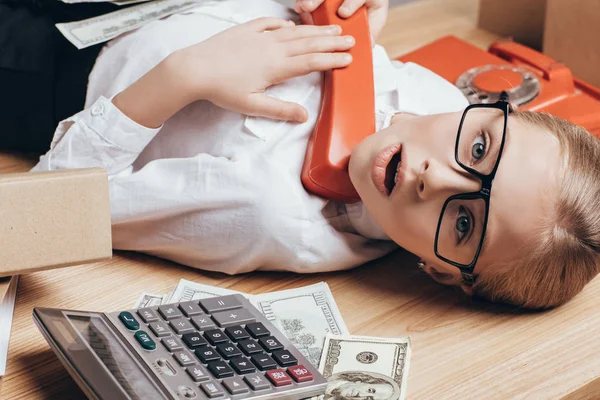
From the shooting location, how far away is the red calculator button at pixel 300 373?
0.67 metres

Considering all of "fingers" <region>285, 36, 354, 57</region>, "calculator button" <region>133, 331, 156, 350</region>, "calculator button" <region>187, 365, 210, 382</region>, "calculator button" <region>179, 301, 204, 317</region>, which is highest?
"fingers" <region>285, 36, 354, 57</region>

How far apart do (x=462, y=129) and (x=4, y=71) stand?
0.57 metres

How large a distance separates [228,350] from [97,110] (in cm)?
35

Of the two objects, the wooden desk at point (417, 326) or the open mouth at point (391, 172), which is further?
the open mouth at point (391, 172)

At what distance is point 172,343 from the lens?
2.28ft

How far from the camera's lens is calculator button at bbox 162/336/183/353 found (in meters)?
0.69

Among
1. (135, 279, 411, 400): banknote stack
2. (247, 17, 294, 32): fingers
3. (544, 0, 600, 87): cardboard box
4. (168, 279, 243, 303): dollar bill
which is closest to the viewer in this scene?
(135, 279, 411, 400): banknote stack

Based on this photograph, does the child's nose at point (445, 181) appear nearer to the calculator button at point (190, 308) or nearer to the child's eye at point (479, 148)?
the child's eye at point (479, 148)

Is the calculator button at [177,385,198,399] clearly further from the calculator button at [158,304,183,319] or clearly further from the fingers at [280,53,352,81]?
the fingers at [280,53,352,81]

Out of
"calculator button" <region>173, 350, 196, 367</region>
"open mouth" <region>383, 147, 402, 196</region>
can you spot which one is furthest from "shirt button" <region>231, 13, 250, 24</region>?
"calculator button" <region>173, 350, 196, 367</region>

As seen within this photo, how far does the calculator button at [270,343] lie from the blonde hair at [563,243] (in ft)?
0.78

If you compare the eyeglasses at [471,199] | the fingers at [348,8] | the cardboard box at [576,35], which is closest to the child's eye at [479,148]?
the eyeglasses at [471,199]

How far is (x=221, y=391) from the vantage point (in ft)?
2.11

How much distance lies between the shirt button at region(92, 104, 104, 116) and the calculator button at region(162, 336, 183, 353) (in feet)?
1.02
